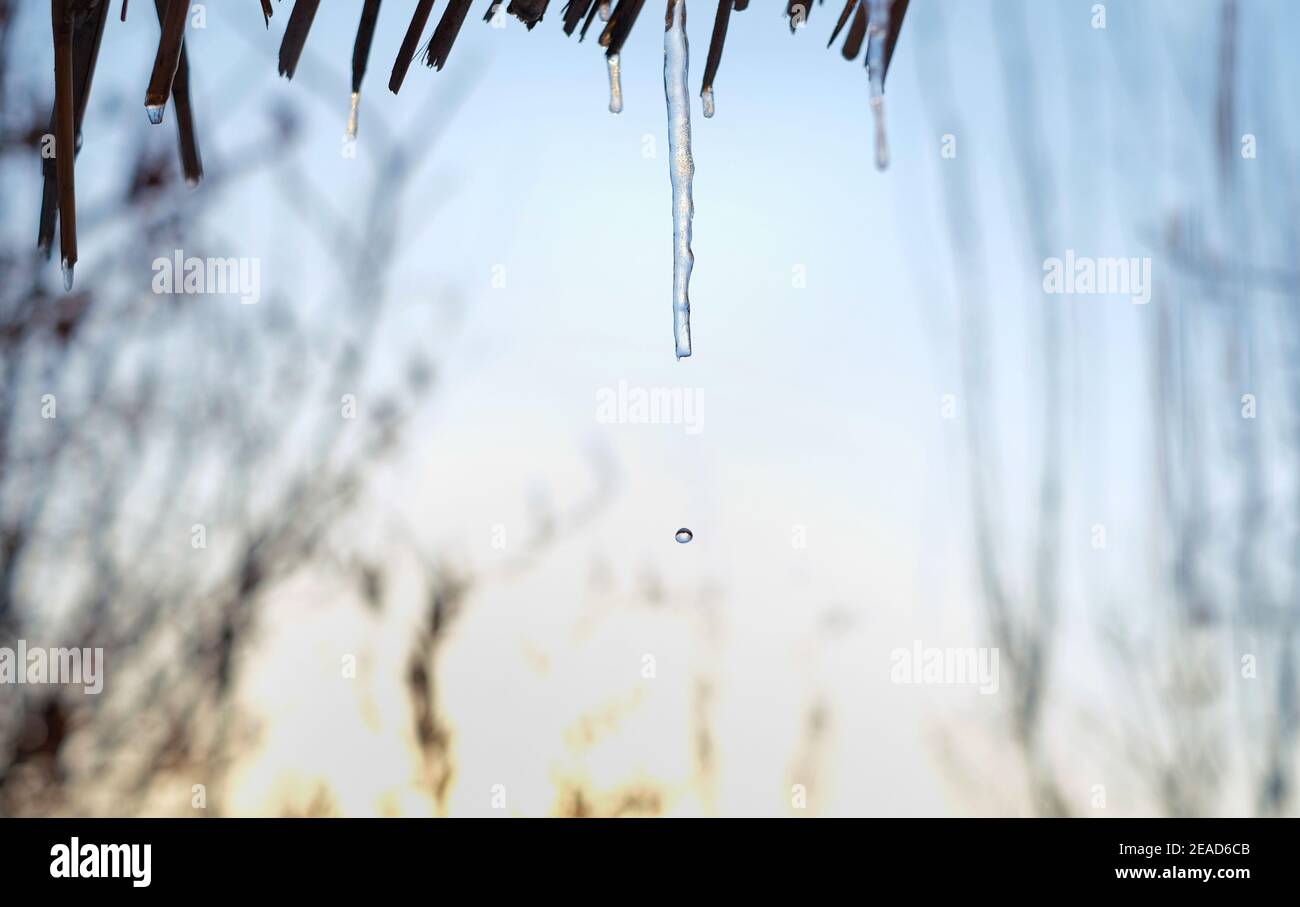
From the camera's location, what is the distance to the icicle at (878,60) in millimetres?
801

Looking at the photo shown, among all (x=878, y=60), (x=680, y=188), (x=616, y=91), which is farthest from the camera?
(x=680, y=188)

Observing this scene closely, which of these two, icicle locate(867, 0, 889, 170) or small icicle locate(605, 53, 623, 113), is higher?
small icicle locate(605, 53, 623, 113)

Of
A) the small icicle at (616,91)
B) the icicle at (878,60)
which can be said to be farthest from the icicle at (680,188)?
the icicle at (878,60)

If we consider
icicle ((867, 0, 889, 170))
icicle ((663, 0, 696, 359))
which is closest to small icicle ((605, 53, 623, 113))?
icicle ((663, 0, 696, 359))

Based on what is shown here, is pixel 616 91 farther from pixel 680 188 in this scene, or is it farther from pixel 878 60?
pixel 878 60

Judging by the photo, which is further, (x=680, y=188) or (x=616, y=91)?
(x=680, y=188)

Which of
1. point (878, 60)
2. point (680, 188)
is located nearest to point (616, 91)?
point (680, 188)

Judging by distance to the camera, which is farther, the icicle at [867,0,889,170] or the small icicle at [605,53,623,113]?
the small icicle at [605,53,623,113]

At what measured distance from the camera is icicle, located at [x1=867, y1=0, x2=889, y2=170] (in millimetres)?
801

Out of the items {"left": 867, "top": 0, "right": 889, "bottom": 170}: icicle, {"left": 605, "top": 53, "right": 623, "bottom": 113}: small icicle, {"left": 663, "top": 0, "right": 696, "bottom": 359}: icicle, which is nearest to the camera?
{"left": 867, "top": 0, "right": 889, "bottom": 170}: icicle

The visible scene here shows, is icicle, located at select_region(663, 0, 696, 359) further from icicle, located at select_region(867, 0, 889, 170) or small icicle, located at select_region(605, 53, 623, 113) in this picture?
icicle, located at select_region(867, 0, 889, 170)

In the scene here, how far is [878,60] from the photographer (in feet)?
2.63

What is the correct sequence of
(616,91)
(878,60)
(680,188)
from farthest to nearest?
(680,188) < (616,91) < (878,60)
